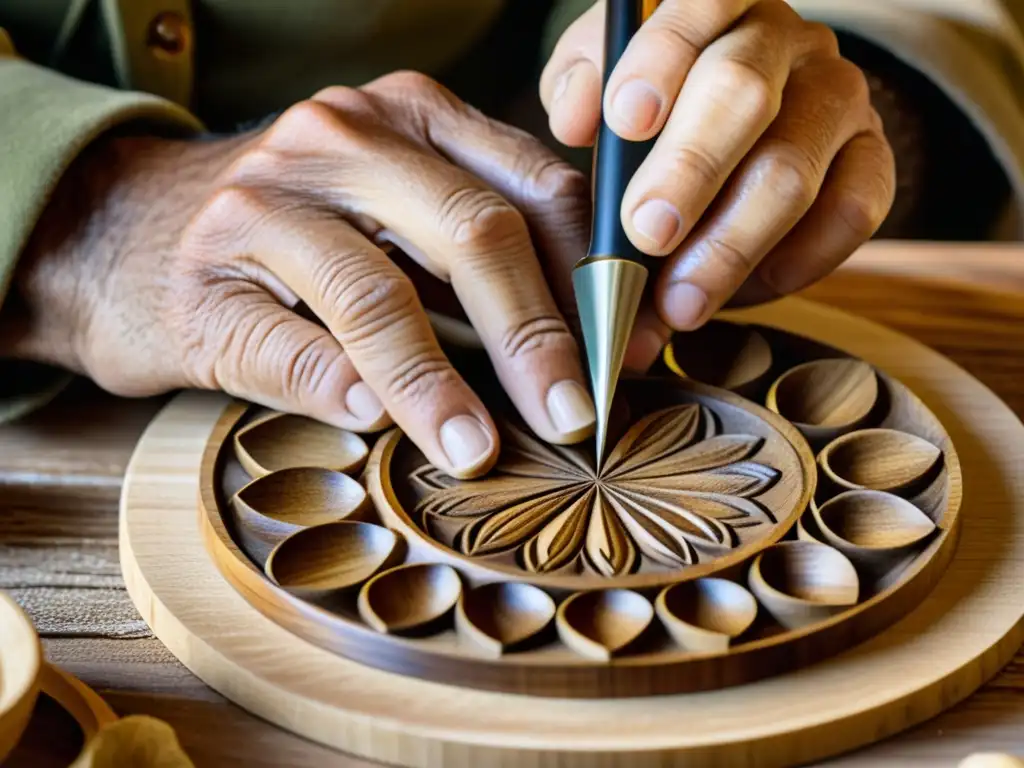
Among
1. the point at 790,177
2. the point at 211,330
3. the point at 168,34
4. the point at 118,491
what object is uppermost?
the point at 790,177

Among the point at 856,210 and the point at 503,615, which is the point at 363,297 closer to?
the point at 503,615

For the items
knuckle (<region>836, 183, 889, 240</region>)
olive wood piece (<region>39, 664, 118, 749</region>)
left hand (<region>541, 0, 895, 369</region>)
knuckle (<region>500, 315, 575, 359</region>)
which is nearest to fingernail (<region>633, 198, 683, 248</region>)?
left hand (<region>541, 0, 895, 369</region>)

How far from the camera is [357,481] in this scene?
2.58 feet

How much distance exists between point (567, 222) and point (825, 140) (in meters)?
0.22

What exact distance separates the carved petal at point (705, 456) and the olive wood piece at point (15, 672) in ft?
1.34

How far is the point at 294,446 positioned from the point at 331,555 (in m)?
0.16

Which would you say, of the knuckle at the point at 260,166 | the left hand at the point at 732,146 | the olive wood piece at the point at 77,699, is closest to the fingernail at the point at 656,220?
the left hand at the point at 732,146

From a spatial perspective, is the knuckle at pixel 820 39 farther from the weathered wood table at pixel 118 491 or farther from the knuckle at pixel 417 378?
the knuckle at pixel 417 378

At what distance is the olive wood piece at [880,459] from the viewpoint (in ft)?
2.52

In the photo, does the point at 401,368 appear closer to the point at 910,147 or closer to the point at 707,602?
the point at 707,602

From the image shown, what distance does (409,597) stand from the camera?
0.66m

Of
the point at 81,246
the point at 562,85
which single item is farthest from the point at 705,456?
the point at 81,246

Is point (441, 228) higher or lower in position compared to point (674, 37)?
lower

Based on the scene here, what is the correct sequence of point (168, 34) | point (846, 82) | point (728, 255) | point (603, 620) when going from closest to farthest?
1. point (603, 620)
2. point (728, 255)
3. point (846, 82)
4. point (168, 34)
